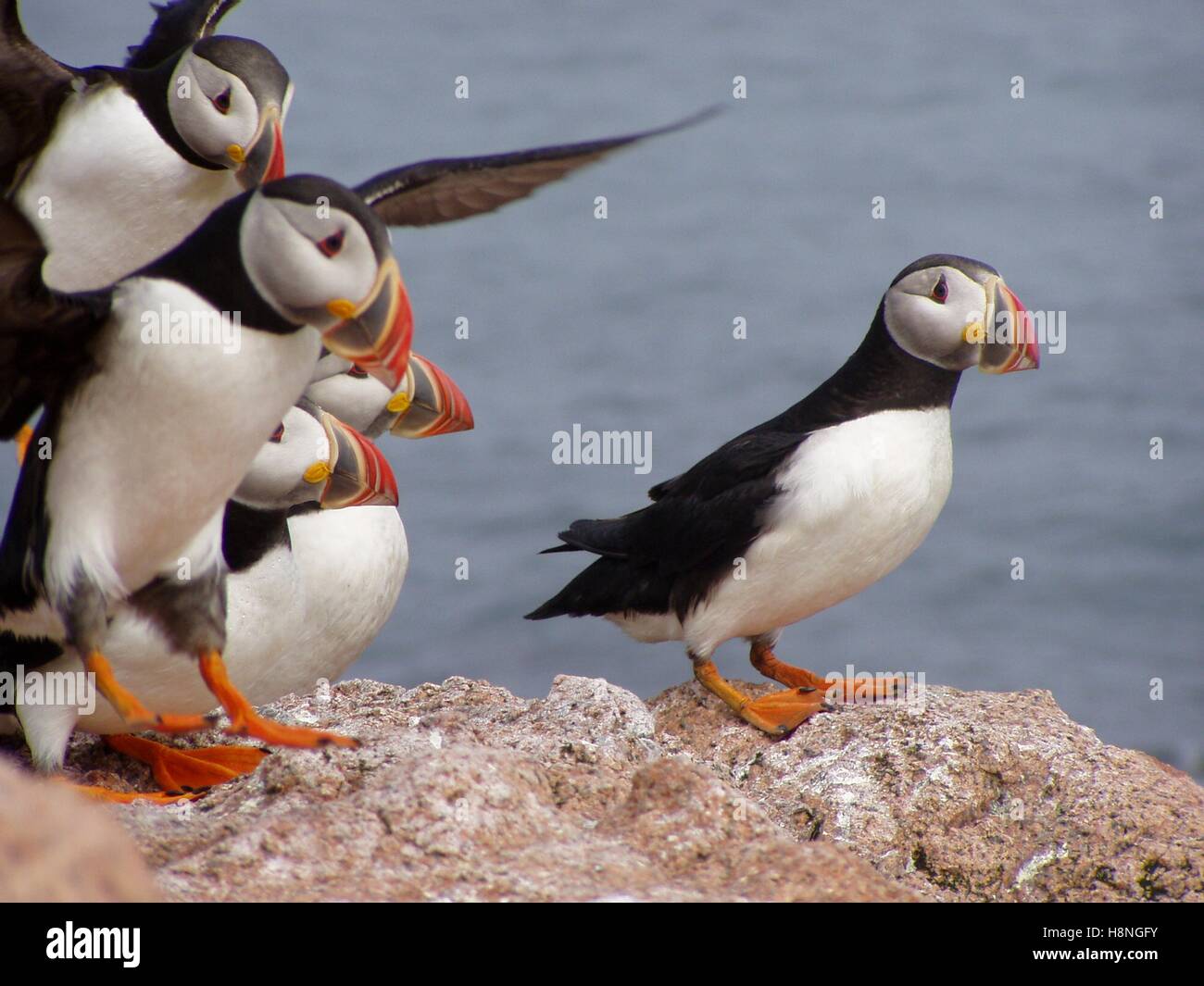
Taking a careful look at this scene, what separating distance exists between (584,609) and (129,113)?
2392 millimetres

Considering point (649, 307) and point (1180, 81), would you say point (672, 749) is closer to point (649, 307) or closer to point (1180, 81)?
point (649, 307)

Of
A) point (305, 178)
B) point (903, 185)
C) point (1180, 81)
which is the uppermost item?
point (1180, 81)

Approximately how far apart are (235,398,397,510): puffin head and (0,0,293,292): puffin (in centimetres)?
100

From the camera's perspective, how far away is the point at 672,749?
486 centimetres

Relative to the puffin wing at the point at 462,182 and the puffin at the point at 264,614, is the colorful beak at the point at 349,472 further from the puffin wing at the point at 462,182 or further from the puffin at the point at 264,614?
the puffin wing at the point at 462,182

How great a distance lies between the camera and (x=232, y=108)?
5527mm

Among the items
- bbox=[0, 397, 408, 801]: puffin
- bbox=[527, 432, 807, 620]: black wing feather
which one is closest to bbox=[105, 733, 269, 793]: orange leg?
bbox=[0, 397, 408, 801]: puffin

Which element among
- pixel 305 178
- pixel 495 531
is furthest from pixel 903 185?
pixel 305 178

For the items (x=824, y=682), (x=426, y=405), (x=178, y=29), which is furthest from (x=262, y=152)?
(x=824, y=682)

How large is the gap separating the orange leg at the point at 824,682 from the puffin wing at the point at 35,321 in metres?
2.73

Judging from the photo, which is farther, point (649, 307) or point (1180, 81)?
point (1180, 81)

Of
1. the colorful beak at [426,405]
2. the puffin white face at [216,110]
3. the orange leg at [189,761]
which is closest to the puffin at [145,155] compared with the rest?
the puffin white face at [216,110]

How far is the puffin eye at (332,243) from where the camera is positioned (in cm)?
343

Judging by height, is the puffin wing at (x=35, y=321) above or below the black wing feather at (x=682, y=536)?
above
